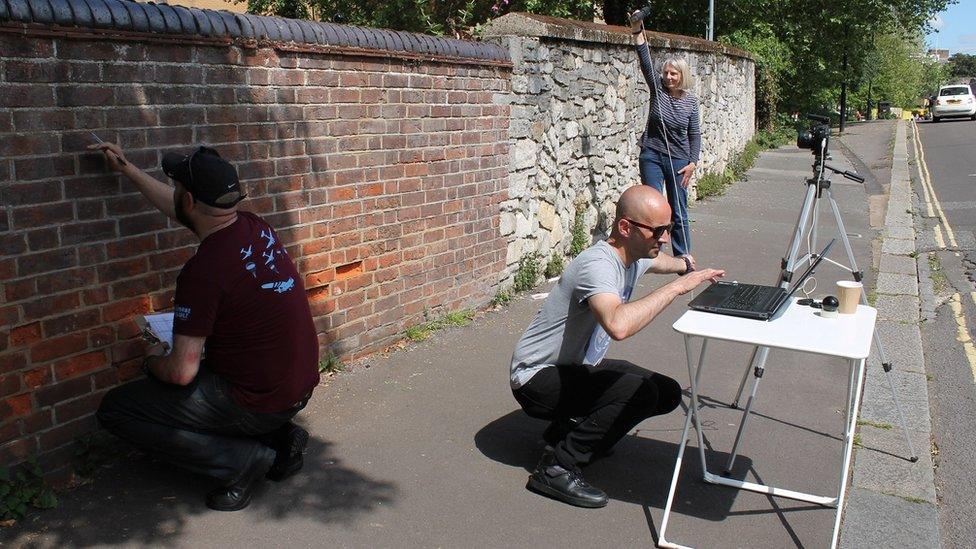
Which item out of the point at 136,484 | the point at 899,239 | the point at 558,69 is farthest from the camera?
the point at 899,239

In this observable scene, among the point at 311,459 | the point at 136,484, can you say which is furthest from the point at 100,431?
the point at 311,459

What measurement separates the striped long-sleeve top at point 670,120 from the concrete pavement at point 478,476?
2.19 m

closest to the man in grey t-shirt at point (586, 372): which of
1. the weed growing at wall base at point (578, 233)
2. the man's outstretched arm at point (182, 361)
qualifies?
the man's outstretched arm at point (182, 361)

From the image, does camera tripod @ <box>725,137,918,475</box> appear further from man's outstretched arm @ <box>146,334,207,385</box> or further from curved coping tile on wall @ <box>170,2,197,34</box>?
curved coping tile on wall @ <box>170,2,197,34</box>

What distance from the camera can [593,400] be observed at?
12.7ft

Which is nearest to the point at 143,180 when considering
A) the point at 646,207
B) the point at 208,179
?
the point at 208,179

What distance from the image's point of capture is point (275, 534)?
3.51m

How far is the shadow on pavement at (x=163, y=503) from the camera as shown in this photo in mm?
3416

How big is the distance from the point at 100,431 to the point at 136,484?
0.96 ft

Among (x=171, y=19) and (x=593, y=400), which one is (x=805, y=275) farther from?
(x=171, y=19)

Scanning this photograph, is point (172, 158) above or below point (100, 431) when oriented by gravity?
above

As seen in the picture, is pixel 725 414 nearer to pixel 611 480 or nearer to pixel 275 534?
pixel 611 480

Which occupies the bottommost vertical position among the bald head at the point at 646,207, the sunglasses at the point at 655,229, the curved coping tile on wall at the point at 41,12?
the sunglasses at the point at 655,229

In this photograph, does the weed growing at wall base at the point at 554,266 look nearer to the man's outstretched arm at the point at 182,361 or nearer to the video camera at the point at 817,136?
the video camera at the point at 817,136
